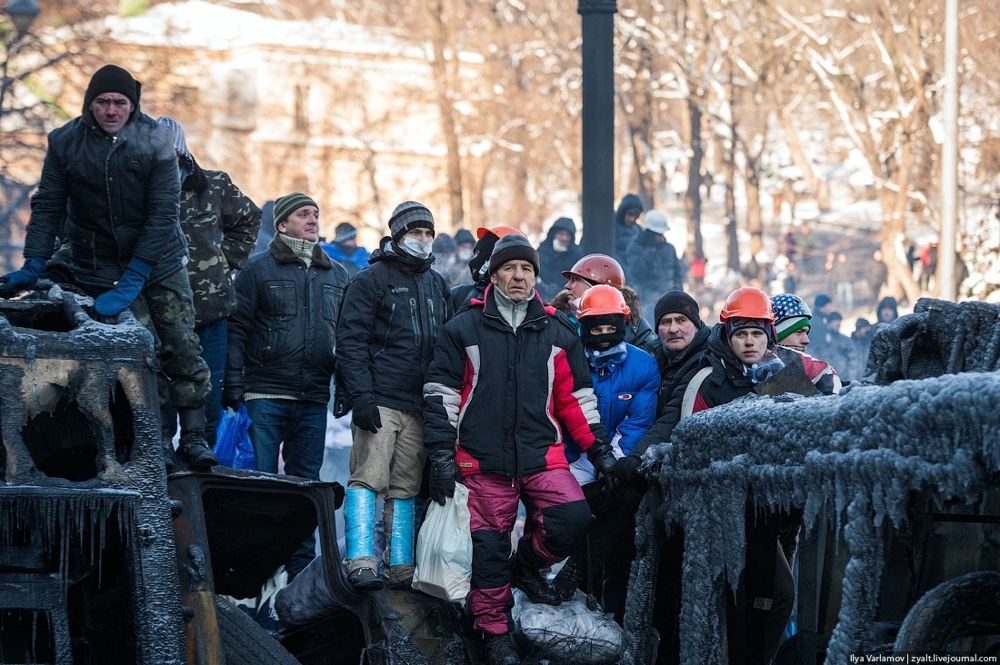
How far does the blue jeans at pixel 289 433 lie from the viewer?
7.48 metres

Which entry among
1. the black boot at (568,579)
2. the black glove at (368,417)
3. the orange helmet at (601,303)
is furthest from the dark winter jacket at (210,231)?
the black boot at (568,579)

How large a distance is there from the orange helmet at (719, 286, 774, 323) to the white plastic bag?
1.44 m

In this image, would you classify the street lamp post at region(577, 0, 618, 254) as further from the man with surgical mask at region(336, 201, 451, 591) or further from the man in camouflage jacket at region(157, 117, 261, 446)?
the man in camouflage jacket at region(157, 117, 261, 446)

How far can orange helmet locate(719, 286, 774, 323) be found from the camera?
606 centimetres

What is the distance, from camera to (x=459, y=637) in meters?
6.33

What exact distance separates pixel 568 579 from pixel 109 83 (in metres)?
3.03

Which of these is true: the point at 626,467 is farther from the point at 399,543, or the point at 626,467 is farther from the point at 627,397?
the point at 399,543

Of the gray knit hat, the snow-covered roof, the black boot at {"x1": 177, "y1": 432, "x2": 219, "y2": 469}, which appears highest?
the snow-covered roof

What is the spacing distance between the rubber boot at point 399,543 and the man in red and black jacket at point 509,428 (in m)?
0.40

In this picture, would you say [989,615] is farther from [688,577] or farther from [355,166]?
[355,166]

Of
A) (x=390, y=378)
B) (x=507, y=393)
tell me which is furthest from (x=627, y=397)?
(x=390, y=378)

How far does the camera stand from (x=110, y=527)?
5586 millimetres

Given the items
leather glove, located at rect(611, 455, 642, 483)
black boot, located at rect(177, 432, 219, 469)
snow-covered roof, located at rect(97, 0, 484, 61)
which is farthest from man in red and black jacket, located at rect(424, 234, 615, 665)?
snow-covered roof, located at rect(97, 0, 484, 61)

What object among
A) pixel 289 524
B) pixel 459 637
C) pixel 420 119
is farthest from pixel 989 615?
pixel 420 119
